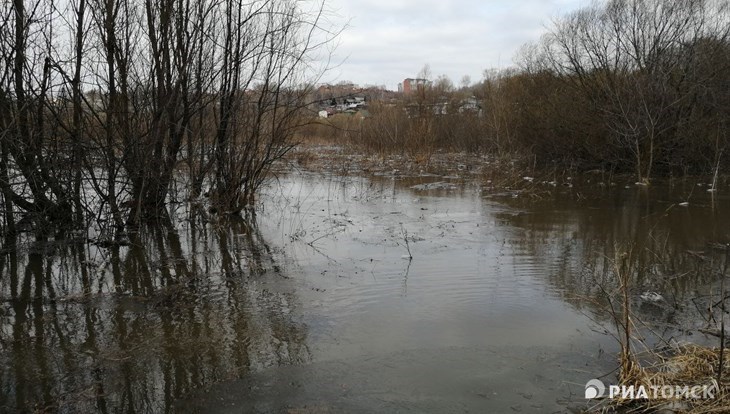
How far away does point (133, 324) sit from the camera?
4559 millimetres

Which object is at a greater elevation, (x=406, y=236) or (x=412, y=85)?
(x=412, y=85)

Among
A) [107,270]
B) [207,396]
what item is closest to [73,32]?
[107,270]

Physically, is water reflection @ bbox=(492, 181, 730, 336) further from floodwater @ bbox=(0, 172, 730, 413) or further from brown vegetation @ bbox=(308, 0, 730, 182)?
brown vegetation @ bbox=(308, 0, 730, 182)

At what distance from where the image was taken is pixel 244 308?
4.98m

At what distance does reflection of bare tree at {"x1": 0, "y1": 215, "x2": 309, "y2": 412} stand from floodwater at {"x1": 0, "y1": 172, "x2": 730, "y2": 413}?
0.06ft

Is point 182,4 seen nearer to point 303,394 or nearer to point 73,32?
point 73,32

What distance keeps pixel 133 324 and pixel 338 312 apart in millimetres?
1790

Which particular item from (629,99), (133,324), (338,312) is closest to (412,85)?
(629,99)

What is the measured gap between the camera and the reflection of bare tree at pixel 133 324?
136 inches

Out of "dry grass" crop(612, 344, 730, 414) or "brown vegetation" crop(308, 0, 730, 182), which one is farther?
"brown vegetation" crop(308, 0, 730, 182)

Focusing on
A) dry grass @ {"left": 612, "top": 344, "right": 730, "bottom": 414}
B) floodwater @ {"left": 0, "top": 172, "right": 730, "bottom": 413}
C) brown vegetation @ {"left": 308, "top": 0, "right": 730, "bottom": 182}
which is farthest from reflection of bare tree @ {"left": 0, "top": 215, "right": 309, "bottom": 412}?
brown vegetation @ {"left": 308, "top": 0, "right": 730, "bottom": 182}

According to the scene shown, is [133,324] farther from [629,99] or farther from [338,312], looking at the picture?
[629,99]

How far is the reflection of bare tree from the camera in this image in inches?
136

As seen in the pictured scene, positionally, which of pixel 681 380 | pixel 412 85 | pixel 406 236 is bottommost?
pixel 681 380
